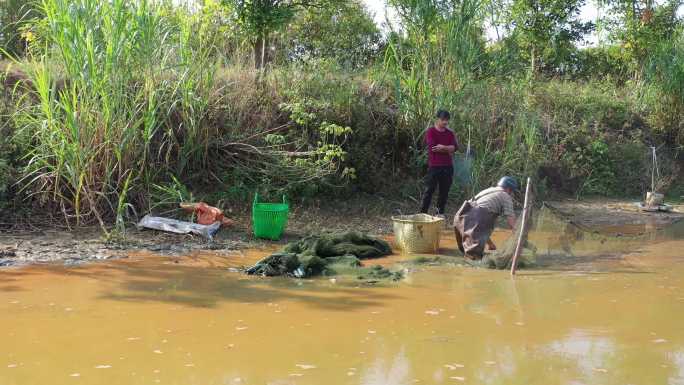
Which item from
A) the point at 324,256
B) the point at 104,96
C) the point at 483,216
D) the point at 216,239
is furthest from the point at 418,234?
the point at 104,96

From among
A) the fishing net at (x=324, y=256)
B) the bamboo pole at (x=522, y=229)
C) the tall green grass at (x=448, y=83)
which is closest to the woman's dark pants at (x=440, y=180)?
the fishing net at (x=324, y=256)

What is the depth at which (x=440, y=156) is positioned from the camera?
28.5ft

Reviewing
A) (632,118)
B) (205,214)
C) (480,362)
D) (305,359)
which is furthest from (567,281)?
(632,118)

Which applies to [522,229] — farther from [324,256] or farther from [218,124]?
[218,124]

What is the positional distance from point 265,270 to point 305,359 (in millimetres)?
2207

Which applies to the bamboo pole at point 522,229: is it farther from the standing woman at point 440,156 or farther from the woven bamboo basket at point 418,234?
the standing woman at point 440,156

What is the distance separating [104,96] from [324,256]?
2792 millimetres

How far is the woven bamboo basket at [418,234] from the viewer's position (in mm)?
7555

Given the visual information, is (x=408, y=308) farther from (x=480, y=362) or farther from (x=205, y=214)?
(x=205, y=214)

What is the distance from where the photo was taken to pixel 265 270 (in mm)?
6250

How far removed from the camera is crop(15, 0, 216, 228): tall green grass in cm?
704

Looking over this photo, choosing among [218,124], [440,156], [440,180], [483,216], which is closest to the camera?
[483,216]

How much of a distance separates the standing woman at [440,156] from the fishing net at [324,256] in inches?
55.7

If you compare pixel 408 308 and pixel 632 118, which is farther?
pixel 632 118
